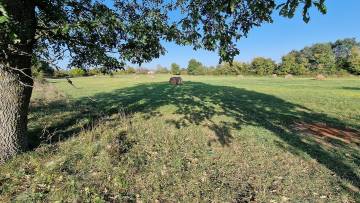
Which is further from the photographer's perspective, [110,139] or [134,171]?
[110,139]

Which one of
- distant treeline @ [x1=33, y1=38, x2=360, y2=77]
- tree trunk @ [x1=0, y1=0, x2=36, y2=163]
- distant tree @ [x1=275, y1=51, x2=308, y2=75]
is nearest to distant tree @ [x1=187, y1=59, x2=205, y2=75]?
distant treeline @ [x1=33, y1=38, x2=360, y2=77]

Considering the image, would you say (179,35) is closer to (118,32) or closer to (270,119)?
(118,32)

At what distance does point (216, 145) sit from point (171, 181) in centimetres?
292

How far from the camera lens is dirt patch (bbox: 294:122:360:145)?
34.7 ft

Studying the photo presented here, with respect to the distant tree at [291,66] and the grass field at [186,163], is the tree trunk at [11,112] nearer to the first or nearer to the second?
the grass field at [186,163]

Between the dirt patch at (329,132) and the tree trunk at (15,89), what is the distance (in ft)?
30.1

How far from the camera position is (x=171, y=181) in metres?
6.52

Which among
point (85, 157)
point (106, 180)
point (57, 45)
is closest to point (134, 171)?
point (106, 180)

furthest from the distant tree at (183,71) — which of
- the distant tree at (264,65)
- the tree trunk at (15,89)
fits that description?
the tree trunk at (15,89)

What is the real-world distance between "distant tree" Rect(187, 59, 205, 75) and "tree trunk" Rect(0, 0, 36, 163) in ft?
292

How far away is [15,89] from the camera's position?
7023 mm

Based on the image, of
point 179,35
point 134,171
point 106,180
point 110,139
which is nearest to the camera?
point 106,180

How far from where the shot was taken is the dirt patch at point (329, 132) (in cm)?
1058

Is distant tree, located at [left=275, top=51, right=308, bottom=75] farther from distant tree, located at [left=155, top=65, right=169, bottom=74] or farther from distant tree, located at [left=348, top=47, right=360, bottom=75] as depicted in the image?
distant tree, located at [left=155, top=65, right=169, bottom=74]
